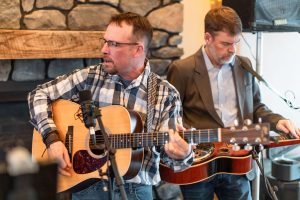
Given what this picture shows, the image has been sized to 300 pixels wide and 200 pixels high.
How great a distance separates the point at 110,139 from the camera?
1859 millimetres

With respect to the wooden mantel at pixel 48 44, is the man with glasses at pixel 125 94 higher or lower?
lower

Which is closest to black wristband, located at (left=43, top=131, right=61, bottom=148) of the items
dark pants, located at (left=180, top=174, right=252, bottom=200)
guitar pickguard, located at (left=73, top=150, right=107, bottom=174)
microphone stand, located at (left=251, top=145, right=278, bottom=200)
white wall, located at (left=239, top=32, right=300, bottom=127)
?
guitar pickguard, located at (left=73, top=150, right=107, bottom=174)

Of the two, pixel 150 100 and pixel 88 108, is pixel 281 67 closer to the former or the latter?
pixel 150 100

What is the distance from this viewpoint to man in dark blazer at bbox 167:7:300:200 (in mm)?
2217

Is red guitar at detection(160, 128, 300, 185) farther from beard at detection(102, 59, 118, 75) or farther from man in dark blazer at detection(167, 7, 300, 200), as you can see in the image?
beard at detection(102, 59, 118, 75)

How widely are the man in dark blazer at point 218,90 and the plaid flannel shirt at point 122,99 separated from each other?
27 cm

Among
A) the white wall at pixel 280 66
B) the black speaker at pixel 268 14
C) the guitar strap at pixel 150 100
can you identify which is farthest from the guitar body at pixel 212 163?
the white wall at pixel 280 66

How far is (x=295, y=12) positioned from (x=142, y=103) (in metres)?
1.44

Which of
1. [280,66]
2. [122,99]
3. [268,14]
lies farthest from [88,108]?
[280,66]

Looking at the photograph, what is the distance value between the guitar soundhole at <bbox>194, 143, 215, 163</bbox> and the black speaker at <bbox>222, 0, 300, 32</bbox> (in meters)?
0.89

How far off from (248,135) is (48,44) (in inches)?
56.5

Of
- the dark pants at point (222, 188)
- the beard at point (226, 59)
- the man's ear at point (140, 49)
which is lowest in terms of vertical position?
the dark pants at point (222, 188)

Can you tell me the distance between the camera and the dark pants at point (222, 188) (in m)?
2.24

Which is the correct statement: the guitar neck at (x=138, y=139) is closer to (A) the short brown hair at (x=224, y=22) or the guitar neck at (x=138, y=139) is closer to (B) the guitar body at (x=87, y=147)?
(B) the guitar body at (x=87, y=147)
